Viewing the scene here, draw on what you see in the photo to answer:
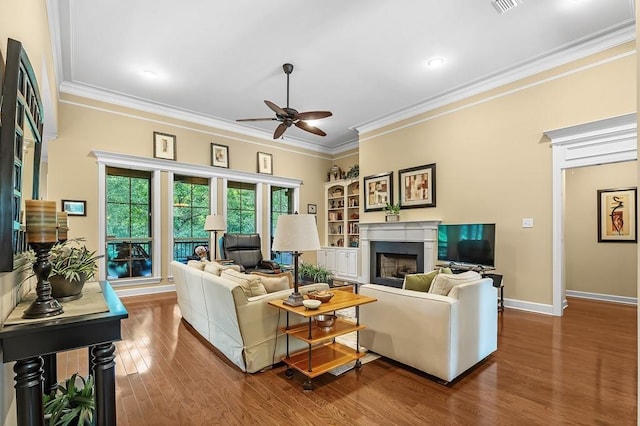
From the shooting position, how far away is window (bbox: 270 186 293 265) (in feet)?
24.7

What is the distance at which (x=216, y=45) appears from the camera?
3871 millimetres

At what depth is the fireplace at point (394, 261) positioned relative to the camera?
5652 mm

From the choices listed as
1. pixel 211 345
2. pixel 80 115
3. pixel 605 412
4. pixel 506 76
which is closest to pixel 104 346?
pixel 211 345

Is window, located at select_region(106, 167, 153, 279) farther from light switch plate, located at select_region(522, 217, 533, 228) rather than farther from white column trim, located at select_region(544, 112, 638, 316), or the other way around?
white column trim, located at select_region(544, 112, 638, 316)

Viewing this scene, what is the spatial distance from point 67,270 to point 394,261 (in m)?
5.40

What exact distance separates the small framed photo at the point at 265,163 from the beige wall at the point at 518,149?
11.3 ft

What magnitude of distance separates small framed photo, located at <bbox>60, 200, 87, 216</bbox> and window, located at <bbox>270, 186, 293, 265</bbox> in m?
3.64

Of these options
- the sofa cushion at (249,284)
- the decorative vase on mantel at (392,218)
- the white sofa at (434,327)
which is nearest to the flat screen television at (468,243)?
the decorative vase on mantel at (392,218)

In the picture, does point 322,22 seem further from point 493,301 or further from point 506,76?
point 493,301

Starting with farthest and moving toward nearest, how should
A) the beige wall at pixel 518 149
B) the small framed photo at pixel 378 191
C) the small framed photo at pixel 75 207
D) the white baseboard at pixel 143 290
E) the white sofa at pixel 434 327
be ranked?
the small framed photo at pixel 378 191 < the white baseboard at pixel 143 290 < the small framed photo at pixel 75 207 < the beige wall at pixel 518 149 < the white sofa at pixel 434 327

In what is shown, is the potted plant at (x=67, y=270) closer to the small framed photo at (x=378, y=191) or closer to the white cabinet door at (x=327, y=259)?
the small framed photo at (x=378, y=191)

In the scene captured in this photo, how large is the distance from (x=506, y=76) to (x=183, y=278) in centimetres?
520

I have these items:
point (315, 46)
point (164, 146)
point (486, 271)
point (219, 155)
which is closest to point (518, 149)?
point (486, 271)

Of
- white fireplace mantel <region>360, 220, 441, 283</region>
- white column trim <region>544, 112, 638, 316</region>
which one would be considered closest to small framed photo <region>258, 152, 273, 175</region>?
white fireplace mantel <region>360, 220, 441, 283</region>
